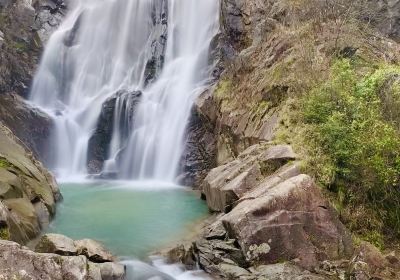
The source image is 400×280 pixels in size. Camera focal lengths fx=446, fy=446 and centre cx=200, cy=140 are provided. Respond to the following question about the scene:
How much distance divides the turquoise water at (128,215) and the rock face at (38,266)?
2.67 metres

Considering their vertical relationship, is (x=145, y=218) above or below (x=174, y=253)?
above

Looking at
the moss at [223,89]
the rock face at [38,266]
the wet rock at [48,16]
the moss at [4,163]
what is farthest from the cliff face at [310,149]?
the wet rock at [48,16]

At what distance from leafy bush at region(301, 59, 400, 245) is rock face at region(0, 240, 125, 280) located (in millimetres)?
5470

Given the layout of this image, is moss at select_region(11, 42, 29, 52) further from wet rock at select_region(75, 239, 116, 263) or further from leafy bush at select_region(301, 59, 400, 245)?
leafy bush at select_region(301, 59, 400, 245)

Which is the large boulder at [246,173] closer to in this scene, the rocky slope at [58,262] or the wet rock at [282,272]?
the wet rock at [282,272]

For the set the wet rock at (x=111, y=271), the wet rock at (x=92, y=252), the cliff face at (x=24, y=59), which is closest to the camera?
the wet rock at (x=111, y=271)

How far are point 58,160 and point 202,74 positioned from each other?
27.1 feet

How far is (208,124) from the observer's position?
19.1 meters

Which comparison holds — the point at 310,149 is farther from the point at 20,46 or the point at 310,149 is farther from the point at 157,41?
the point at 20,46

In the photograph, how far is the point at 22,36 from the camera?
26.7 meters

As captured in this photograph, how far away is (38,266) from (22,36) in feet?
75.5

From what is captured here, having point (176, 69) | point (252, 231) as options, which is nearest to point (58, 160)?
point (176, 69)

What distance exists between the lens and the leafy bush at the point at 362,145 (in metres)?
9.52

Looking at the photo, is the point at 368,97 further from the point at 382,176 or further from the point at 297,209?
the point at 297,209
